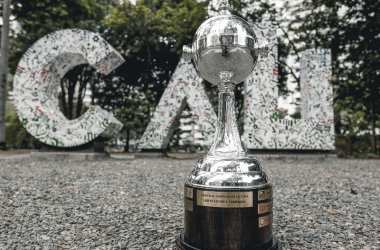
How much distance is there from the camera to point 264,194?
230cm

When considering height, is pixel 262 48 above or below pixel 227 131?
above

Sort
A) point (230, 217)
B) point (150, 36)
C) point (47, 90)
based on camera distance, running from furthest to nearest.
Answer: point (150, 36) → point (47, 90) → point (230, 217)

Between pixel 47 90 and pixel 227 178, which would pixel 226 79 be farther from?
pixel 47 90

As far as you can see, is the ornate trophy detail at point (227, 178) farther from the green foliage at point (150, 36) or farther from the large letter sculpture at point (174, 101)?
the green foliage at point (150, 36)

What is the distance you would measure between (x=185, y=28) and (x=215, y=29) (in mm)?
12088

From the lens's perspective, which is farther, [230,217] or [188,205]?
[188,205]

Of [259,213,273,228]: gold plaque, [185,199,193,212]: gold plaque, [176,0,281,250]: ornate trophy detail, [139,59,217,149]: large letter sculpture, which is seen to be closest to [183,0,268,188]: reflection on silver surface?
[176,0,281,250]: ornate trophy detail

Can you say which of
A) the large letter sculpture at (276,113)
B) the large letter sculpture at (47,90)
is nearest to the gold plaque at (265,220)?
the large letter sculpture at (276,113)

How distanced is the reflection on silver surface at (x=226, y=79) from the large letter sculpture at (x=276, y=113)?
19.6 feet

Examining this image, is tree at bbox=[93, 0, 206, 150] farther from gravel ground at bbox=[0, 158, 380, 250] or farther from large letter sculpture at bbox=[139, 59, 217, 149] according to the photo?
gravel ground at bbox=[0, 158, 380, 250]

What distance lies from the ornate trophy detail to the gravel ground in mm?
624

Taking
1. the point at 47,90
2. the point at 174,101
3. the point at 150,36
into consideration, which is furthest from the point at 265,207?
the point at 150,36

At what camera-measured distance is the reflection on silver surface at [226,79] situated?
230 cm

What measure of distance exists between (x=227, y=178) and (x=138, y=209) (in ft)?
6.08
